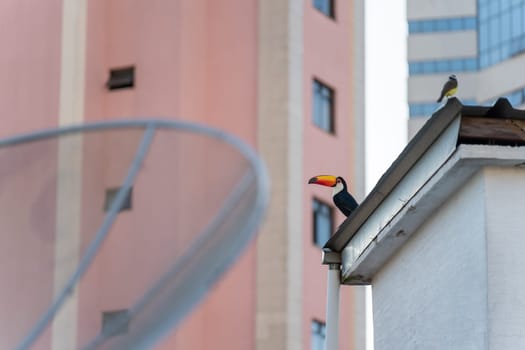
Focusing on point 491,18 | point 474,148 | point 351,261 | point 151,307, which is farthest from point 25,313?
point 491,18

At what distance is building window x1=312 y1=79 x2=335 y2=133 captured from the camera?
5181 centimetres

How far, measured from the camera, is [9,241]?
12.9 m

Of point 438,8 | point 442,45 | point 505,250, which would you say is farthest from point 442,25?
point 505,250

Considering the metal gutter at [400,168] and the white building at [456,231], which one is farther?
the metal gutter at [400,168]

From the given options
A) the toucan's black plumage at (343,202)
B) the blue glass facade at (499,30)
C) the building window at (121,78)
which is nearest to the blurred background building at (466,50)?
the blue glass facade at (499,30)

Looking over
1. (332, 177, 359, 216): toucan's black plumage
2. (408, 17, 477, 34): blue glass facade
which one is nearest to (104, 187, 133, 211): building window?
(332, 177, 359, 216): toucan's black plumage

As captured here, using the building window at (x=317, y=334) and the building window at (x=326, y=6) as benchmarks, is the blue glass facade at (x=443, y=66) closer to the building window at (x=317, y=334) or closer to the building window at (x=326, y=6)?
the building window at (x=326, y=6)

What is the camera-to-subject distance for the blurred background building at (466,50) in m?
98.4

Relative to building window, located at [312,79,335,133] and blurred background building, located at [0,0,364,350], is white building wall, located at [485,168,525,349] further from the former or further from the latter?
building window, located at [312,79,335,133]

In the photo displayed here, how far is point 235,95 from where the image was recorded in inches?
2000

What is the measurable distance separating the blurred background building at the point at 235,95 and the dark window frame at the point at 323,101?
0.14 feet

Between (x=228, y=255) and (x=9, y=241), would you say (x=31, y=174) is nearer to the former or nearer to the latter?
(x=9, y=241)

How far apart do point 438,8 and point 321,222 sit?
5737cm

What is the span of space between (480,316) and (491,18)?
83.8m
